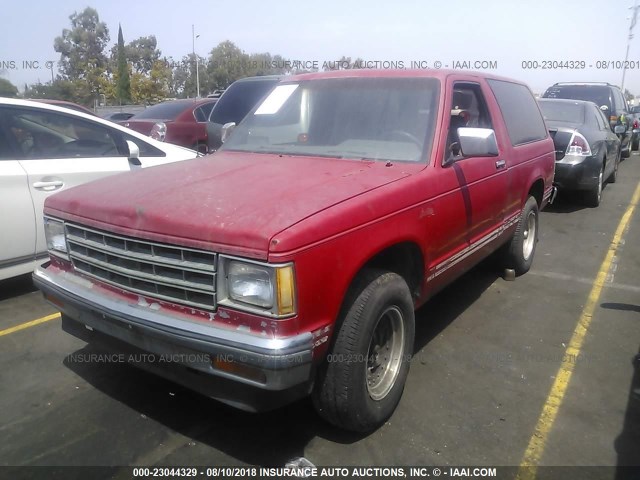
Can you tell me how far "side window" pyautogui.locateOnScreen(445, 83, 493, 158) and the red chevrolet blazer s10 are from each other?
29 millimetres

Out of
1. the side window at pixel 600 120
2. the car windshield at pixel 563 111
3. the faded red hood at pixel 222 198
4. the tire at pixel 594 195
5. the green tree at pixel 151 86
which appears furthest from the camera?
the green tree at pixel 151 86

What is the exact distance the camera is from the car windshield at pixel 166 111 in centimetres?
963

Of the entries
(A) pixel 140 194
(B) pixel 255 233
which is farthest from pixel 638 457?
(A) pixel 140 194

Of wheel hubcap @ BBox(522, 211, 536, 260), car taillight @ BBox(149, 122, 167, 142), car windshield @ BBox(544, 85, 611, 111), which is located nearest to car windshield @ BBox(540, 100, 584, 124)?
wheel hubcap @ BBox(522, 211, 536, 260)

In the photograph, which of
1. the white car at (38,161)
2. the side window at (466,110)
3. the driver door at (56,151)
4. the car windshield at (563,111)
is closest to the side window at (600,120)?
the car windshield at (563,111)

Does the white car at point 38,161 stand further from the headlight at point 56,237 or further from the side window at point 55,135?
the headlight at point 56,237

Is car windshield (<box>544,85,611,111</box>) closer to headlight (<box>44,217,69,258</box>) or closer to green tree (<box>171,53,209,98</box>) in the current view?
headlight (<box>44,217,69,258</box>)

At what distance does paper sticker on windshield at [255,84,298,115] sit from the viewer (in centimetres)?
412

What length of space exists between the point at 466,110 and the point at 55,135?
3568 mm

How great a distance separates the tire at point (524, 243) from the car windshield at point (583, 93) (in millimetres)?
9377

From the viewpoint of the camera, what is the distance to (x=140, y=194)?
2.83 meters

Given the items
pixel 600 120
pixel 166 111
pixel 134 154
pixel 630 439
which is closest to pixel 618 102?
pixel 600 120

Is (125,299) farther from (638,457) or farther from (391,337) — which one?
(638,457)

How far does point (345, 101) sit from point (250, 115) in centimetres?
85
